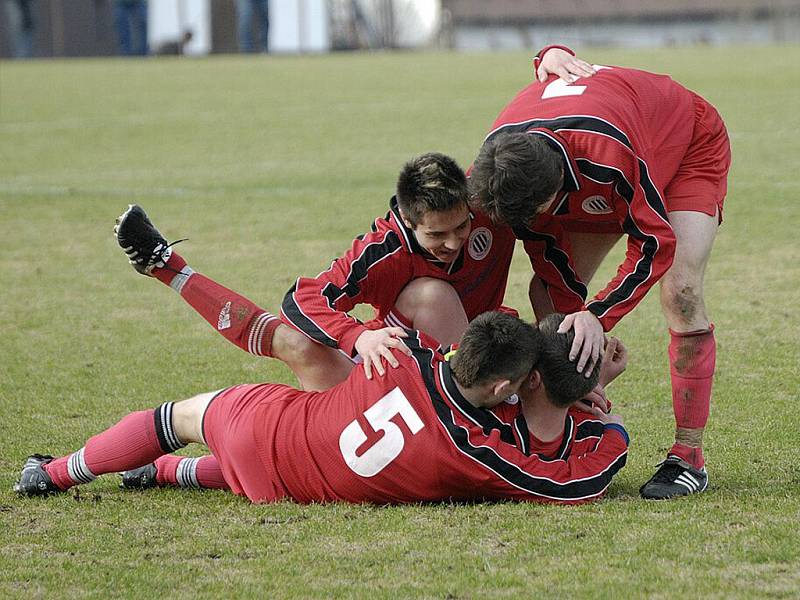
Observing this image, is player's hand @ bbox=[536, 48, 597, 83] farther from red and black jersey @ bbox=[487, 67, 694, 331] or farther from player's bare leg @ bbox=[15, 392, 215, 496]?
player's bare leg @ bbox=[15, 392, 215, 496]

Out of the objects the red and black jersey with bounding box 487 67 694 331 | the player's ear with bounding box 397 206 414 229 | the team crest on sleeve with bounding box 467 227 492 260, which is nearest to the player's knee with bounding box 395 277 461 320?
the team crest on sleeve with bounding box 467 227 492 260

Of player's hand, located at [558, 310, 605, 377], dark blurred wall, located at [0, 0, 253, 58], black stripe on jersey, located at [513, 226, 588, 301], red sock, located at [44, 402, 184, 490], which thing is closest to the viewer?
player's hand, located at [558, 310, 605, 377]

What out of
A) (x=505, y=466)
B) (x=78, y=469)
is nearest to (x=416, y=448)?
(x=505, y=466)

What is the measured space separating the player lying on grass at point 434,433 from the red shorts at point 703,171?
2.46 ft

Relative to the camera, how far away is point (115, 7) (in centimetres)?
4734

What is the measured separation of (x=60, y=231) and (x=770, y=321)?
20.7 ft

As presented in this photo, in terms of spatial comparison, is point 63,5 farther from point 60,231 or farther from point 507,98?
point 60,231

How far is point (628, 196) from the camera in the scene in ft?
14.1

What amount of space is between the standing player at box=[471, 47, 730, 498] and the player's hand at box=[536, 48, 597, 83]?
62 mm

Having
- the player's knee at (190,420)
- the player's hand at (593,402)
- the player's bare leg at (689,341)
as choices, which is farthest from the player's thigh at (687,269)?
the player's knee at (190,420)

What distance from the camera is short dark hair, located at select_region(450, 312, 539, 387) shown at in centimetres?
405

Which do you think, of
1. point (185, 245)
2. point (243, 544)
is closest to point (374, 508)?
point (243, 544)

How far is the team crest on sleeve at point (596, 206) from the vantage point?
14.5ft

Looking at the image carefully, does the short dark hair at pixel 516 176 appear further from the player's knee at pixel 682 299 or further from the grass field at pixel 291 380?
the grass field at pixel 291 380
